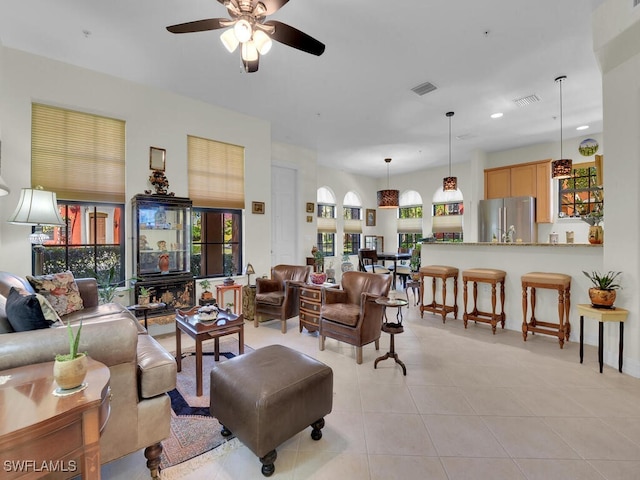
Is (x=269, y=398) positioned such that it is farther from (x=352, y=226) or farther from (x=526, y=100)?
(x=352, y=226)

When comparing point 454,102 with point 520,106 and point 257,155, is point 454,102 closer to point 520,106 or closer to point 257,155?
point 520,106

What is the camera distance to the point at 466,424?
2.07m

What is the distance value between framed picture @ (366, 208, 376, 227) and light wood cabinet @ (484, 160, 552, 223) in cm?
331

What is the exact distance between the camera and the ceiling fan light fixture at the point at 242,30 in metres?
1.95

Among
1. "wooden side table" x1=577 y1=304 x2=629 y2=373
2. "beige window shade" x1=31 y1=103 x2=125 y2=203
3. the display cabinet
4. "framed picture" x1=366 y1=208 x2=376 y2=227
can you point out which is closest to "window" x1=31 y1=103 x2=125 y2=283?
"beige window shade" x1=31 y1=103 x2=125 y2=203

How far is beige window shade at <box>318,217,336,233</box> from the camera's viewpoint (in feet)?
26.4

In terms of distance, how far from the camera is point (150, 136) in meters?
4.04

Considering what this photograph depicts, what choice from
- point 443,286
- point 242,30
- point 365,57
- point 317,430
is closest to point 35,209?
point 242,30

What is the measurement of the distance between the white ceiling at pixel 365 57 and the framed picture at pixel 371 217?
4104 millimetres

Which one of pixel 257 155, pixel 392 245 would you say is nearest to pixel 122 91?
pixel 257 155

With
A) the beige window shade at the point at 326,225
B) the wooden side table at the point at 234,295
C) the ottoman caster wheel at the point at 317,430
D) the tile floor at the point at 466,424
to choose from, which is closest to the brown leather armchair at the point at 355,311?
the tile floor at the point at 466,424

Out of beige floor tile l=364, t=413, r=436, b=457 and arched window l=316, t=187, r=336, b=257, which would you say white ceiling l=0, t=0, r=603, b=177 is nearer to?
arched window l=316, t=187, r=336, b=257

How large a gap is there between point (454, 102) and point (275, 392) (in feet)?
14.8

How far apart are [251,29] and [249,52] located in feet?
0.56
